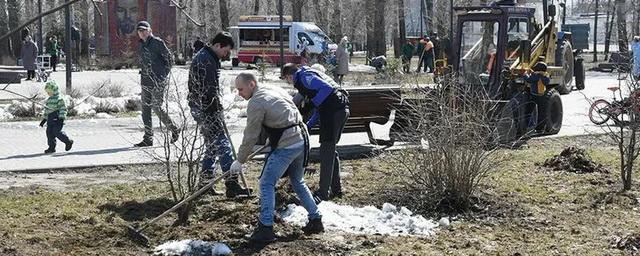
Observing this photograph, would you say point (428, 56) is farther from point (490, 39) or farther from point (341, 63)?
point (490, 39)

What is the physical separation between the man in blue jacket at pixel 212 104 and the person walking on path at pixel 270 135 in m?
1.23

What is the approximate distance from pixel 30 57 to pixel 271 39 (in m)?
16.3

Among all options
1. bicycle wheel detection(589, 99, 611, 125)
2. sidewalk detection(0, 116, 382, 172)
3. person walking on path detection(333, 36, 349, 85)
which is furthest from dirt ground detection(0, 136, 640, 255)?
person walking on path detection(333, 36, 349, 85)

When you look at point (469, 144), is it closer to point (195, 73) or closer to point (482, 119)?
point (482, 119)

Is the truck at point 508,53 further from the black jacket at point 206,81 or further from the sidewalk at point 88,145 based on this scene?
the black jacket at point 206,81

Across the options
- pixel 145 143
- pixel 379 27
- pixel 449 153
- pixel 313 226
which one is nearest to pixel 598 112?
pixel 145 143

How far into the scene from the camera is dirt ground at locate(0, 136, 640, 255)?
6.37 metres

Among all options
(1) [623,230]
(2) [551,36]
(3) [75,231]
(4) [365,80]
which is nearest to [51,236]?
(3) [75,231]

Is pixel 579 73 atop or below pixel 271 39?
below

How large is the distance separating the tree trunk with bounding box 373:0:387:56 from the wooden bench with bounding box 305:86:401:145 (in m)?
24.8

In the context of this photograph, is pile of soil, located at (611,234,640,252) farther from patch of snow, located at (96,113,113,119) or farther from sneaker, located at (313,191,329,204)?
patch of snow, located at (96,113,113,119)

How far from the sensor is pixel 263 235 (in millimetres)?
6375

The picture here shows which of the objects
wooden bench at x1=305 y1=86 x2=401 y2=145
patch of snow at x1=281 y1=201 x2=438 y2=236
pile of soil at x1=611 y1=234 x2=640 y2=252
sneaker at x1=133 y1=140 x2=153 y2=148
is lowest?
pile of soil at x1=611 y1=234 x2=640 y2=252

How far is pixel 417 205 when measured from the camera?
7609 millimetres
